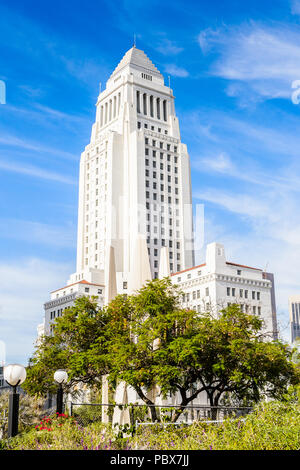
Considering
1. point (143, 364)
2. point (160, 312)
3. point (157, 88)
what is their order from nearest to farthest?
point (143, 364) < point (160, 312) < point (157, 88)

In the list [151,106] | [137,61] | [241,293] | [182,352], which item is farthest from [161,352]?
[137,61]

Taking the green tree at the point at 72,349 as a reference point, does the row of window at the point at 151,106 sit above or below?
above

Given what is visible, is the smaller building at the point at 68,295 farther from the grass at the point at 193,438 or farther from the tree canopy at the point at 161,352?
the grass at the point at 193,438

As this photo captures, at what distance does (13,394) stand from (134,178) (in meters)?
101

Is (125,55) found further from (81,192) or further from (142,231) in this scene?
(142,231)

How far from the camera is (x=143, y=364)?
3647cm

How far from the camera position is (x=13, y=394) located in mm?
16609

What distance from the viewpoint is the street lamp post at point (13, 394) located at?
1630cm

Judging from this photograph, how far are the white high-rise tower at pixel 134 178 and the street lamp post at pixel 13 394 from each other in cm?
8835

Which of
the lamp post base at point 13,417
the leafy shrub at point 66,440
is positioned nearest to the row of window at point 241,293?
the leafy shrub at point 66,440

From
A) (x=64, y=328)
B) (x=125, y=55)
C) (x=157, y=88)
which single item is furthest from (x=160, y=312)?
(x=125, y=55)

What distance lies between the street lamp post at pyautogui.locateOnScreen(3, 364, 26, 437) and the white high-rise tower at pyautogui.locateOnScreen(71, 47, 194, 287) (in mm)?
88351

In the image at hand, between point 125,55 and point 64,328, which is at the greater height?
point 125,55
